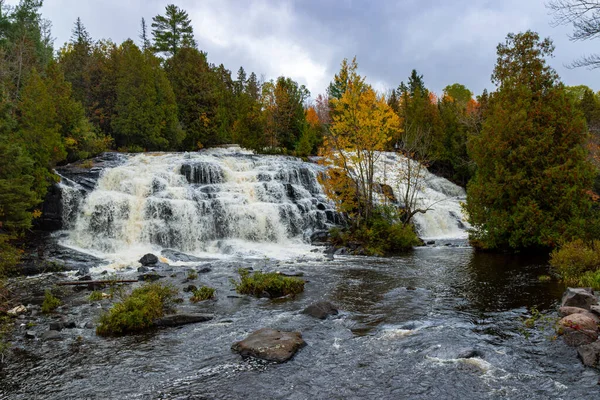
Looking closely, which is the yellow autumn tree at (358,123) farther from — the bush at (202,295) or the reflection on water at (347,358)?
the bush at (202,295)

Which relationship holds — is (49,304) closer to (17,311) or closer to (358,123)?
(17,311)

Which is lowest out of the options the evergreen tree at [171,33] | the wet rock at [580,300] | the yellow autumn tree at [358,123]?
the wet rock at [580,300]

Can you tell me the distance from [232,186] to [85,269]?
394 inches

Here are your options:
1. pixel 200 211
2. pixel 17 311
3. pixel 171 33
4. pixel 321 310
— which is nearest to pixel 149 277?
pixel 17 311

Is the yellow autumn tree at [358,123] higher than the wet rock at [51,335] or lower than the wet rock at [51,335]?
higher

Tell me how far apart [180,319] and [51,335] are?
2.47 m

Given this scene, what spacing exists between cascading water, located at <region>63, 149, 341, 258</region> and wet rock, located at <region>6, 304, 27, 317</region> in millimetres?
7475

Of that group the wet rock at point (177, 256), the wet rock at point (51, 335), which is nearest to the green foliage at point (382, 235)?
the wet rock at point (177, 256)

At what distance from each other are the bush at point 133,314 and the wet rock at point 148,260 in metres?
6.85

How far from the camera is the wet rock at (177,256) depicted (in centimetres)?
1716

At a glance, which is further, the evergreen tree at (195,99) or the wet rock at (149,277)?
the evergreen tree at (195,99)

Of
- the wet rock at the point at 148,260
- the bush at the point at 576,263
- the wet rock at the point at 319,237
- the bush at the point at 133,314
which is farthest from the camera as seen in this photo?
the wet rock at the point at 319,237

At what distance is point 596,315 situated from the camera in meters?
7.41

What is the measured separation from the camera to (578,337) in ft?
22.2
